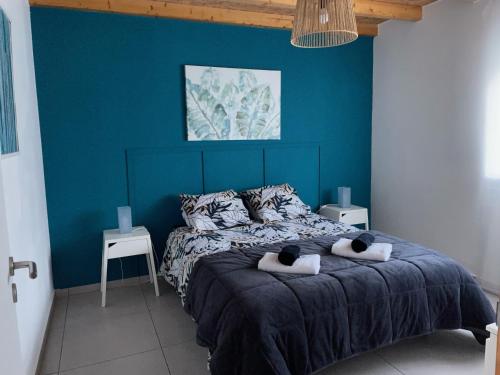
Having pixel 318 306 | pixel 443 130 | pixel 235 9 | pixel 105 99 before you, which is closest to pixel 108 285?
pixel 105 99

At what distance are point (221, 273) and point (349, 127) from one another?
275 cm

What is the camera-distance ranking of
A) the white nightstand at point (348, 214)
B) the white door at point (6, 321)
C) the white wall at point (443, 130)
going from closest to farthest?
the white door at point (6, 321) < the white wall at point (443, 130) < the white nightstand at point (348, 214)

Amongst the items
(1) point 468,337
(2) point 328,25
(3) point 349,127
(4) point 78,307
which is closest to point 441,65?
(3) point 349,127

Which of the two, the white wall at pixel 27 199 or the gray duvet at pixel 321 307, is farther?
the white wall at pixel 27 199

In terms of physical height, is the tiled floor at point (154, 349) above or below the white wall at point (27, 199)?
below

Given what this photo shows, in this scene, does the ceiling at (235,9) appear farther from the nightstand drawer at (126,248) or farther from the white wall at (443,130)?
the nightstand drawer at (126,248)

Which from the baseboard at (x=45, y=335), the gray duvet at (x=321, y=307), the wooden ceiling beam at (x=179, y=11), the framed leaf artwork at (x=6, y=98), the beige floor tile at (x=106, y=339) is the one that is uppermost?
the wooden ceiling beam at (x=179, y=11)

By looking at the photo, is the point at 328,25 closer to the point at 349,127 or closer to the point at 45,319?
the point at 349,127

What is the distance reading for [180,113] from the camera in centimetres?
361

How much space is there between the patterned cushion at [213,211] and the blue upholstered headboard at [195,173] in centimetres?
20

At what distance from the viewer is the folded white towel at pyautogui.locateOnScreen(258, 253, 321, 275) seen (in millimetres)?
2199

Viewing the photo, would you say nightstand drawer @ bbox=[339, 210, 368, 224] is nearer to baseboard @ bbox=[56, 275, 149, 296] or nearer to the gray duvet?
the gray duvet

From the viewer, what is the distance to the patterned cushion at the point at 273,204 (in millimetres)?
3562

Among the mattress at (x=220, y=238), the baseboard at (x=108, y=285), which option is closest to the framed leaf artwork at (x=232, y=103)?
the mattress at (x=220, y=238)
